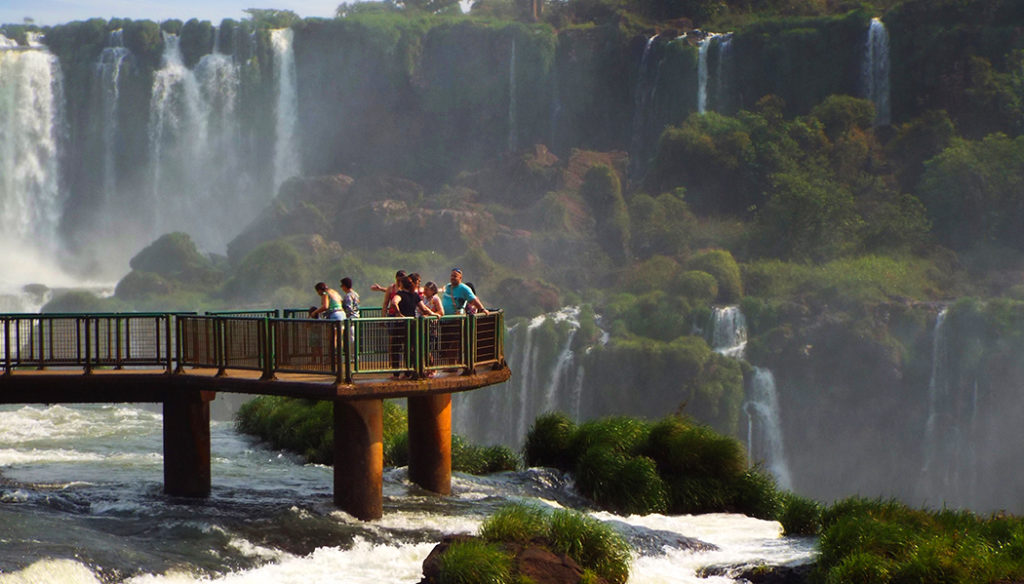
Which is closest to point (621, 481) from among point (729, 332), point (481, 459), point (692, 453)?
point (692, 453)

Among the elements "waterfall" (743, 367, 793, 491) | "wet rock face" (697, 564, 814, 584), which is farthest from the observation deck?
"waterfall" (743, 367, 793, 491)

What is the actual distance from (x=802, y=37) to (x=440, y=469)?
7436 cm

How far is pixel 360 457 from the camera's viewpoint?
19.6m

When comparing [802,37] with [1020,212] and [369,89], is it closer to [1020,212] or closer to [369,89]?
[1020,212]

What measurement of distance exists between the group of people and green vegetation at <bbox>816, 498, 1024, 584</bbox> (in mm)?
6855

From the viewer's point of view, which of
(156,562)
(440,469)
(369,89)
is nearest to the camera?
(156,562)

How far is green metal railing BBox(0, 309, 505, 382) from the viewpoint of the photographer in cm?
1894

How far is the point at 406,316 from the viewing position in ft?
65.6

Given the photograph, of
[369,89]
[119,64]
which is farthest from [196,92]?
[369,89]

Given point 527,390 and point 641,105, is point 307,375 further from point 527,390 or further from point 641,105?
point 641,105

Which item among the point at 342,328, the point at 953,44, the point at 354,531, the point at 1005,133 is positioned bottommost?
the point at 354,531

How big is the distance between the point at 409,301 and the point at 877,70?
74240 millimetres

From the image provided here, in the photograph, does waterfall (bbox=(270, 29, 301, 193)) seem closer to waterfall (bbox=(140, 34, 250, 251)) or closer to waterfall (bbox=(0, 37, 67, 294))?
waterfall (bbox=(140, 34, 250, 251))

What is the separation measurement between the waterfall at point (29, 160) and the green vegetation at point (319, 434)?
67.8m
